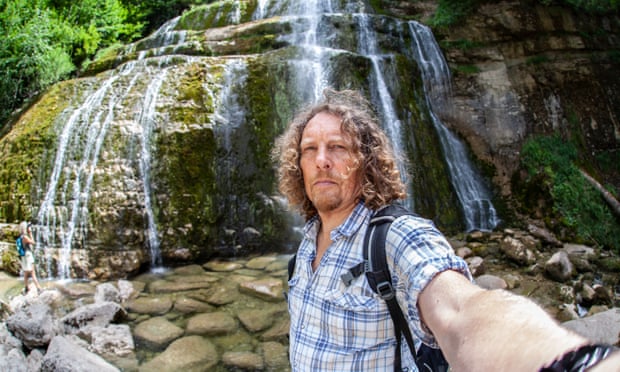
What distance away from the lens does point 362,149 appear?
5.22ft

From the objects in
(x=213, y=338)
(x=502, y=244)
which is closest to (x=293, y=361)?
(x=213, y=338)

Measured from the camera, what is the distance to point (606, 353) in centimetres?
56

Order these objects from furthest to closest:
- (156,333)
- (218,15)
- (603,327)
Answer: (218,15) → (156,333) → (603,327)

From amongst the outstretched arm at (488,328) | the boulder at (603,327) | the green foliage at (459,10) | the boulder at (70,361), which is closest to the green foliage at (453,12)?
the green foliage at (459,10)

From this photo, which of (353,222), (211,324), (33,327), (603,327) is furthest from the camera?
(211,324)

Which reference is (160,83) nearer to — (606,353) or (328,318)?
(328,318)

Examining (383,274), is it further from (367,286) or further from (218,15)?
(218,15)

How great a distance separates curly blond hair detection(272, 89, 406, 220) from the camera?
1.51 meters

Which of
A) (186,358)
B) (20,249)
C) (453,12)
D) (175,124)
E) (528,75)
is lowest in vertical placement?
(186,358)

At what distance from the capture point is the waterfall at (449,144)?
29.3ft

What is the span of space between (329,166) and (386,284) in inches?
20.8

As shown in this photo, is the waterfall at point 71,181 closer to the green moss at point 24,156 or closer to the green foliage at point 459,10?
the green moss at point 24,156

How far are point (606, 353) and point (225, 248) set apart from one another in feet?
21.8

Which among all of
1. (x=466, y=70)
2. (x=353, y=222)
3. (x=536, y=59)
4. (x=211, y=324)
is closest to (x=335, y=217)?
(x=353, y=222)
